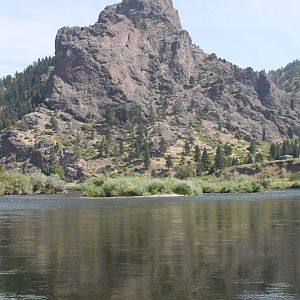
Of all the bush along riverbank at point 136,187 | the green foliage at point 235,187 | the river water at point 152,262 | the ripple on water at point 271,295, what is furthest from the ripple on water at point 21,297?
the green foliage at point 235,187

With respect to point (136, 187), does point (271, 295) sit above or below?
below

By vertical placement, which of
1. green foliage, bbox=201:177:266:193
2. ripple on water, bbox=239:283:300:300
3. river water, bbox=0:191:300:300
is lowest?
ripple on water, bbox=239:283:300:300

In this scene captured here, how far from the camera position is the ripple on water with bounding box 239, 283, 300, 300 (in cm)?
2464

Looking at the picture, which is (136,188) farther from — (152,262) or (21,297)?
(21,297)

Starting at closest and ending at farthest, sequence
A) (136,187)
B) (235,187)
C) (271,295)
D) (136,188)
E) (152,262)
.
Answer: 1. (271,295)
2. (152,262)
3. (136,188)
4. (136,187)
5. (235,187)

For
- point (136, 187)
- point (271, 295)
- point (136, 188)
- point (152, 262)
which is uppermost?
point (136, 187)

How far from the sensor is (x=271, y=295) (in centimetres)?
2523

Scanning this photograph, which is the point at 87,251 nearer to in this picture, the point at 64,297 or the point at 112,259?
the point at 112,259

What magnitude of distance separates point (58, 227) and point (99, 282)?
32.9m

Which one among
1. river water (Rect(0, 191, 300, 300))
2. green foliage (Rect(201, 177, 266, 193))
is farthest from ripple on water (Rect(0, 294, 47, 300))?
green foliage (Rect(201, 177, 266, 193))

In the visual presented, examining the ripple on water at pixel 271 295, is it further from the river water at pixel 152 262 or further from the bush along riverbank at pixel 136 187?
A: the bush along riverbank at pixel 136 187

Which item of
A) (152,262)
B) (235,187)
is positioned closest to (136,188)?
(235,187)

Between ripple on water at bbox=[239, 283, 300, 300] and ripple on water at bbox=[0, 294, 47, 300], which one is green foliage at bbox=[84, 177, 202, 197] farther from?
ripple on water at bbox=[239, 283, 300, 300]

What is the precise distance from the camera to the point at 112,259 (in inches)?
1411
